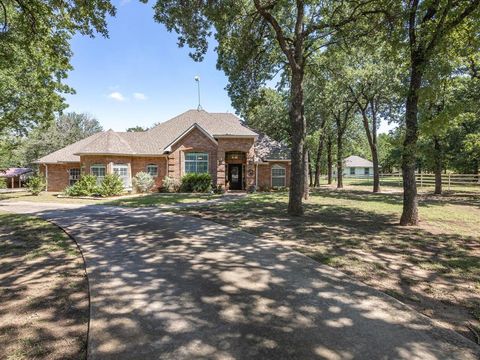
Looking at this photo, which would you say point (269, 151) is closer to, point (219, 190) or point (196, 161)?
point (219, 190)

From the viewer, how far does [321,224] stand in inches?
429

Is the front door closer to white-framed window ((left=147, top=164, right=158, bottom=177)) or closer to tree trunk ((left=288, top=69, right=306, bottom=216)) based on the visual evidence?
white-framed window ((left=147, top=164, right=158, bottom=177))

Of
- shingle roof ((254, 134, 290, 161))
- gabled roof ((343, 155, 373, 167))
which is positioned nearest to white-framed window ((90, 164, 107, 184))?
shingle roof ((254, 134, 290, 161))

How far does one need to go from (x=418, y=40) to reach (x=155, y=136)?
23.0 metres

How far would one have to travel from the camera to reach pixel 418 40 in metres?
9.65

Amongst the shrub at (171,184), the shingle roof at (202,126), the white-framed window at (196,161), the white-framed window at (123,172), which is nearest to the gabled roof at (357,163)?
the shingle roof at (202,126)

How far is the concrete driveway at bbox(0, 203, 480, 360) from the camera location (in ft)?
11.0

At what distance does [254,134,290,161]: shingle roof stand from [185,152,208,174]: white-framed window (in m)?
4.48

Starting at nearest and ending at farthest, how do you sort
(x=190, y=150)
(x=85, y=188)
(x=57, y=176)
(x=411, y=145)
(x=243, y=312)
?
(x=243, y=312) → (x=411, y=145) → (x=85, y=188) → (x=190, y=150) → (x=57, y=176)

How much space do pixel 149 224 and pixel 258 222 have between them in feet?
13.3

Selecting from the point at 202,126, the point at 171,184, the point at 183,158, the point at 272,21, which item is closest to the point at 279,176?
the point at 202,126

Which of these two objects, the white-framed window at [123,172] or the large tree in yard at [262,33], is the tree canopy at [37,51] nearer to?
the large tree in yard at [262,33]

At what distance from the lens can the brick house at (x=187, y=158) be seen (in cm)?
2436

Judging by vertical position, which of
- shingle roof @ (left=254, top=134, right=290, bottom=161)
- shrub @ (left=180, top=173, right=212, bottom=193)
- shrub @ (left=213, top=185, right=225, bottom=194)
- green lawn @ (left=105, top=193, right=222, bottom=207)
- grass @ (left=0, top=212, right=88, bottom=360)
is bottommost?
grass @ (left=0, top=212, right=88, bottom=360)
